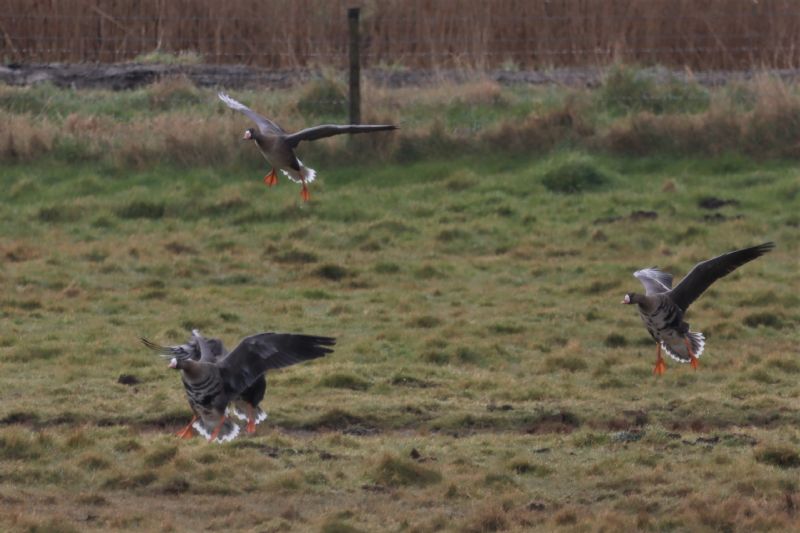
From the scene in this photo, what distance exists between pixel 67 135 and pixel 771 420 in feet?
35.8

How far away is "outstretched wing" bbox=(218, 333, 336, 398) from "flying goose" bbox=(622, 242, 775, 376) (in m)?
2.45

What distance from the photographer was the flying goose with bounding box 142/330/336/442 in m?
9.09

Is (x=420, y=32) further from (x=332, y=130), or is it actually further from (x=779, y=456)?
(x=779, y=456)

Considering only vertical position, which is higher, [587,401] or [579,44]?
[579,44]

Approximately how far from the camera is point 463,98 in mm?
19859

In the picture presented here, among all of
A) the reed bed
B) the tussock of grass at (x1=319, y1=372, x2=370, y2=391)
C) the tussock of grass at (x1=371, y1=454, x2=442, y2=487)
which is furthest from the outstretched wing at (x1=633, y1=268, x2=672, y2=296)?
the reed bed

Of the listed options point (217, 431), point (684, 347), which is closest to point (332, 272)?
point (684, 347)

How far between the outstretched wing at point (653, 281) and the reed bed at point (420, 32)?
36.9 feet

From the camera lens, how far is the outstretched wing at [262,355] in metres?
9.06

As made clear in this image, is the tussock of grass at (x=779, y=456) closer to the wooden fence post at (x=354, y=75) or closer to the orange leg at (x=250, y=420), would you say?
the orange leg at (x=250, y=420)

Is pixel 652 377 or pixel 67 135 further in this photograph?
pixel 67 135

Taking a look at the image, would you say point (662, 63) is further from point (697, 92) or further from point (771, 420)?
point (771, 420)

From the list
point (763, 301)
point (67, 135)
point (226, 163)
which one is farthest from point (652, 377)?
point (67, 135)

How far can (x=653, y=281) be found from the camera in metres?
11.2
